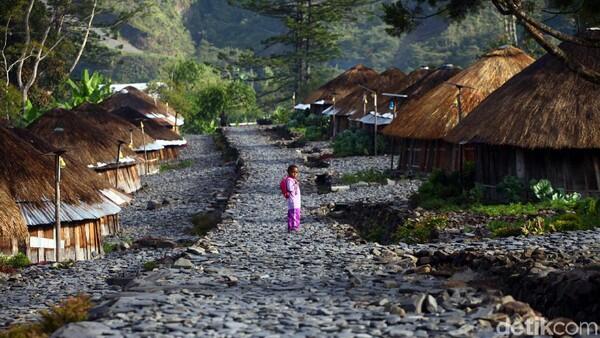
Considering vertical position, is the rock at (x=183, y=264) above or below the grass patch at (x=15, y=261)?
above

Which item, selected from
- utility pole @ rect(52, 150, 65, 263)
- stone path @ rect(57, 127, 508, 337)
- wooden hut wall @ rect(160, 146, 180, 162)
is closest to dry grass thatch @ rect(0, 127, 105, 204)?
utility pole @ rect(52, 150, 65, 263)

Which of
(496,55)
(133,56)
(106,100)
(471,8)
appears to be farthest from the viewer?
(133,56)

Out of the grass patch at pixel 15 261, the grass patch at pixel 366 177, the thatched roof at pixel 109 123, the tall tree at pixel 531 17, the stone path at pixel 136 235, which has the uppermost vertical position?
the tall tree at pixel 531 17

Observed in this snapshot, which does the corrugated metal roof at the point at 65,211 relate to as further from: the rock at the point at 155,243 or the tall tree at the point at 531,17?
the tall tree at the point at 531,17

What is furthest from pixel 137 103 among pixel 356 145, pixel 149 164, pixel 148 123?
pixel 356 145

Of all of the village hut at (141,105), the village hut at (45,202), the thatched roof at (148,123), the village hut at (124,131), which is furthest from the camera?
the village hut at (141,105)

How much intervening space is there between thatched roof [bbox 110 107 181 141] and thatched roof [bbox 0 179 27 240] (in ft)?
122

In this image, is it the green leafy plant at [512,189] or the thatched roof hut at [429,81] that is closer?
the green leafy plant at [512,189]

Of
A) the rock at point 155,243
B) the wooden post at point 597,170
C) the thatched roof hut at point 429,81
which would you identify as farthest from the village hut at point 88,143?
the wooden post at point 597,170

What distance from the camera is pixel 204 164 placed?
61.3m

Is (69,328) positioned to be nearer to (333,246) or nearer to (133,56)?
(333,246)

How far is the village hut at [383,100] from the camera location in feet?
165

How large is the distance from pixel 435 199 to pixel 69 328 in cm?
1825

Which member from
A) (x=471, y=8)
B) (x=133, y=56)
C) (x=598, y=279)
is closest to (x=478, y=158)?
(x=471, y=8)
